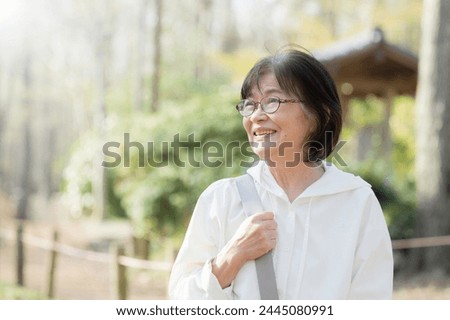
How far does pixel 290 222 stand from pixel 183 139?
19.0 ft

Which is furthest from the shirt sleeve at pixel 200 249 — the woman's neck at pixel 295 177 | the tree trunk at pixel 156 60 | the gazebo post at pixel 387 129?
the tree trunk at pixel 156 60

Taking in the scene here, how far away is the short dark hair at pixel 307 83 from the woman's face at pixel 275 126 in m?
0.02

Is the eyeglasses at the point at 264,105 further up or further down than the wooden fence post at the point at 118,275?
further up

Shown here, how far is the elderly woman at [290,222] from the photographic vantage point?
65.3 inches

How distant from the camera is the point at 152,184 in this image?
303 inches

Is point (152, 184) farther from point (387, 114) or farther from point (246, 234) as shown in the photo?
point (246, 234)

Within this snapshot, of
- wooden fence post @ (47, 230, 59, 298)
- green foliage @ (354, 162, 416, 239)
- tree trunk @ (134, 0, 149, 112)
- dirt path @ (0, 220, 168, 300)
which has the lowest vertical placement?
dirt path @ (0, 220, 168, 300)

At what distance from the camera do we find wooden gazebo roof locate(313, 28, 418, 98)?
9945 millimetres

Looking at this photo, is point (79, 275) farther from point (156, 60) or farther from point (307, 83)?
point (307, 83)

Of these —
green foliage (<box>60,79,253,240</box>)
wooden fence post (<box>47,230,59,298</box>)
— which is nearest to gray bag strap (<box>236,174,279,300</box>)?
green foliage (<box>60,79,253,240</box>)

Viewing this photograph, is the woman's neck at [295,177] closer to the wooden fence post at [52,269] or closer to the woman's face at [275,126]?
the woman's face at [275,126]

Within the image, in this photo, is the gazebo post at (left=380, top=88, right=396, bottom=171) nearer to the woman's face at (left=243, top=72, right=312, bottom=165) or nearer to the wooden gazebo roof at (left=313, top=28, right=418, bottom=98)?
the wooden gazebo roof at (left=313, top=28, right=418, bottom=98)

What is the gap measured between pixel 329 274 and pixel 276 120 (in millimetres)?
415
